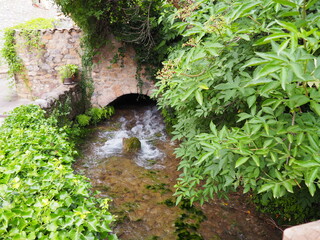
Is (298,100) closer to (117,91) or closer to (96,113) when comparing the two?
(117,91)

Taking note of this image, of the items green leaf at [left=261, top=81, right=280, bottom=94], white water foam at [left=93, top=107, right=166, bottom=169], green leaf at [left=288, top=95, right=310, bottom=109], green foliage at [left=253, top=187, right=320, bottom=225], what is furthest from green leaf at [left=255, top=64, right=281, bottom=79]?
white water foam at [left=93, top=107, right=166, bottom=169]

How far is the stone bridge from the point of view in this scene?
6648 millimetres

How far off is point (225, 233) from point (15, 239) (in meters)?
2.76

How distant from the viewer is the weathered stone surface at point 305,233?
0.70m

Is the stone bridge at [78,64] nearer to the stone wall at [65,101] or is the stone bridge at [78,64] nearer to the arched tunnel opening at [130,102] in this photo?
Answer: the stone wall at [65,101]

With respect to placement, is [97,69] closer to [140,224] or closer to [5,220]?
[140,224]

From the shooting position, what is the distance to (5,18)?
40.0ft

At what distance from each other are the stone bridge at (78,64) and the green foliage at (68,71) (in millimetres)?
260

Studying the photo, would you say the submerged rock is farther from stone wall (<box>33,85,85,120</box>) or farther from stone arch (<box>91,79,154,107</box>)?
stone arch (<box>91,79,154,107</box>)

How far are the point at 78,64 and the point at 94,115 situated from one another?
1.55m

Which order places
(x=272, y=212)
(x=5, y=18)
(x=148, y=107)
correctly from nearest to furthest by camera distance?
(x=272, y=212) < (x=148, y=107) < (x=5, y=18)

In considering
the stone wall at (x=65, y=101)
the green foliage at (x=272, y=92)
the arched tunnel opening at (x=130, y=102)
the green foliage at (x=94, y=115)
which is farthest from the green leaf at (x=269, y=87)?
the arched tunnel opening at (x=130, y=102)

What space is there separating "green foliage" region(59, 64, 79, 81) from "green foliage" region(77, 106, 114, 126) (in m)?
1.11

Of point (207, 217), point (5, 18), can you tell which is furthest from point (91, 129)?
point (5, 18)
